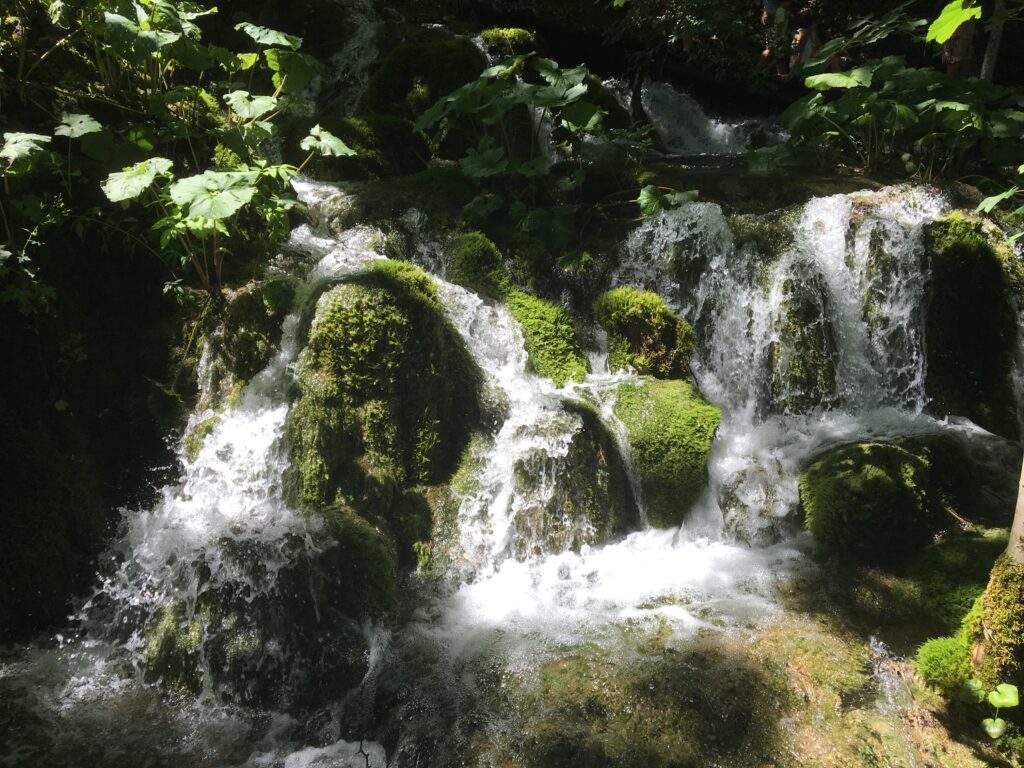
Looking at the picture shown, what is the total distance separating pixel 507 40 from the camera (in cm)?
995

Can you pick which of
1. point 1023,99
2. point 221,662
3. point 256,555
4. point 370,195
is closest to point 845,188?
point 1023,99

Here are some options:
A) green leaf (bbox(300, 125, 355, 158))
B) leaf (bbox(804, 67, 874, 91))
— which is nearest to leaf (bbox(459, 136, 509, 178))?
green leaf (bbox(300, 125, 355, 158))

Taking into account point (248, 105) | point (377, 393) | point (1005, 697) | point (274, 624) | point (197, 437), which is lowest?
point (274, 624)

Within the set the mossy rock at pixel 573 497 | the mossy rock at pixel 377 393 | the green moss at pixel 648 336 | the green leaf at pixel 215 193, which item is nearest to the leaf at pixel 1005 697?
the mossy rock at pixel 573 497

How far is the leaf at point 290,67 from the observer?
5.41 meters

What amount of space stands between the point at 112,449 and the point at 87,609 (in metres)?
1.12

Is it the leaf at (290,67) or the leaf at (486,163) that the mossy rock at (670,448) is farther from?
the leaf at (290,67)

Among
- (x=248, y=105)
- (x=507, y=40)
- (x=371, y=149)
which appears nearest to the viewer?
(x=248, y=105)

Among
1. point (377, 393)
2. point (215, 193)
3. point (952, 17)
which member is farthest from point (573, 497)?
point (952, 17)

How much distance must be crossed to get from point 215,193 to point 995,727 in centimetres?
527

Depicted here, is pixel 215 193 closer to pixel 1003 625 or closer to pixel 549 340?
pixel 549 340

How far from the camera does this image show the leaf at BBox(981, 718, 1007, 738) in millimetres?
3102

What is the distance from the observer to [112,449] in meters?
4.63

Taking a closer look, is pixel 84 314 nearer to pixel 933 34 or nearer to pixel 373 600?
pixel 373 600
